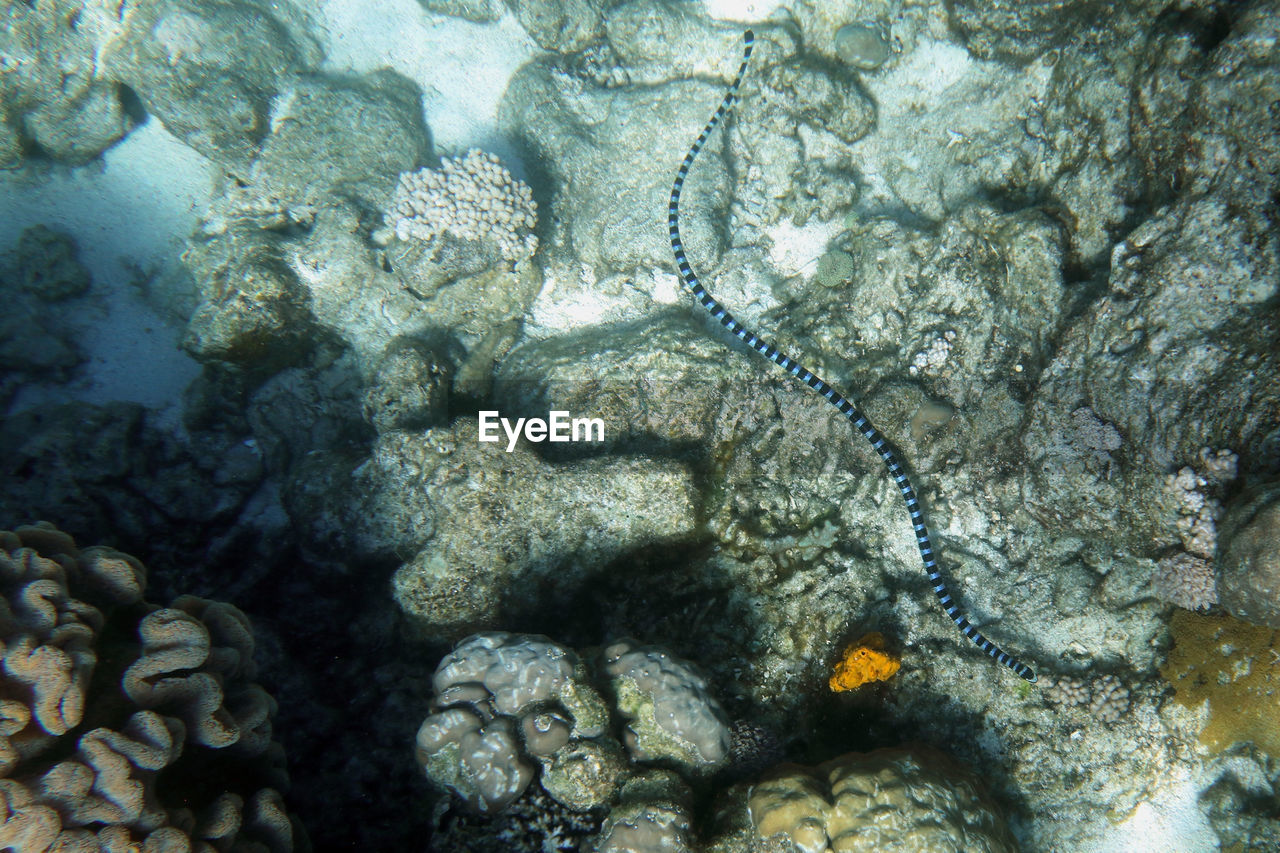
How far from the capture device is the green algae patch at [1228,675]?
141 inches

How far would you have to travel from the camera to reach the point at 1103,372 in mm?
3529

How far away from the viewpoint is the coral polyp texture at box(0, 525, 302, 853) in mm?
2277

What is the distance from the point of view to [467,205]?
534cm

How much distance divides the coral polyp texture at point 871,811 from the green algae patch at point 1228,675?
73.3 inches

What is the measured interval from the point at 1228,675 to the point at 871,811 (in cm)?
274

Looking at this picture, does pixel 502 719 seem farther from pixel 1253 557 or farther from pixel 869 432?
pixel 1253 557

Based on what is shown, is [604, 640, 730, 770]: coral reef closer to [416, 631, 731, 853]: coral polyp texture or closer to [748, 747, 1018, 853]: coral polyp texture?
[416, 631, 731, 853]: coral polyp texture

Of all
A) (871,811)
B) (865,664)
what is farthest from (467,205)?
(871,811)

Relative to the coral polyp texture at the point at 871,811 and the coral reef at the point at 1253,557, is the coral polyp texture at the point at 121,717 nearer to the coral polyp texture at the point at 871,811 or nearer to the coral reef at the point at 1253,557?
the coral polyp texture at the point at 871,811

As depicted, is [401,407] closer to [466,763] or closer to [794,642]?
[466,763]

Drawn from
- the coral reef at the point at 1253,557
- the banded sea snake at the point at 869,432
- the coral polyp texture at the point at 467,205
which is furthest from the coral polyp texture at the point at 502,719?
the coral polyp texture at the point at 467,205

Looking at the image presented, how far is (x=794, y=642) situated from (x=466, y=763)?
2165 millimetres

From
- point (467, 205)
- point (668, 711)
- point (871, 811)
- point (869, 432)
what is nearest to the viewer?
point (871, 811)

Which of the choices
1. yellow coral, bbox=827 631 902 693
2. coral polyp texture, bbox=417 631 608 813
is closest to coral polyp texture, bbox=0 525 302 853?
coral polyp texture, bbox=417 631 608 813
